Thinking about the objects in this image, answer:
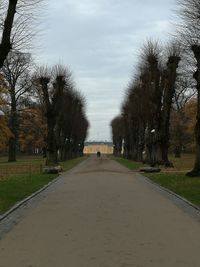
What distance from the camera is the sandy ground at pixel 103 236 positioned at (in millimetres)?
9117

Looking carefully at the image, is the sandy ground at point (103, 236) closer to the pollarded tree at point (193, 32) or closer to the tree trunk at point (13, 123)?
the pollarded tree at point (193, 32)

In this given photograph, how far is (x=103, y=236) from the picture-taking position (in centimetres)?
1151

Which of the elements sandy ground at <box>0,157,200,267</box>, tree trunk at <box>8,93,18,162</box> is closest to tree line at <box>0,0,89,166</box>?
tree trunk at <box>8,93,18,162</box>

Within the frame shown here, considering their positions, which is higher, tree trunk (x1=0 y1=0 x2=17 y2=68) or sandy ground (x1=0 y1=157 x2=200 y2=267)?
tree trunk (x1=0 y1=0 x2=17 y2=68)

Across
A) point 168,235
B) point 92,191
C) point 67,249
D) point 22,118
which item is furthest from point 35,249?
point 22,118

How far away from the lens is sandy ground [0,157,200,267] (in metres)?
9.12

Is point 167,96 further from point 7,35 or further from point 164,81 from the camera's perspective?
point 7,35

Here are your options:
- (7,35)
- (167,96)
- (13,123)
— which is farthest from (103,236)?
(13,123)

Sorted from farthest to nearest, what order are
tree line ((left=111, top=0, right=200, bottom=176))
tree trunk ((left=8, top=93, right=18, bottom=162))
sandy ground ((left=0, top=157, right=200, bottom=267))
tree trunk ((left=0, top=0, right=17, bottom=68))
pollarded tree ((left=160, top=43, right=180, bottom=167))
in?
1. tree trunk ((left=8, top=93, right=18, bottom=162))
2. pollarded tree ((left=160, top=43, right=180, bottom=167))
3. tree line ((left=111, top=0, right=200, bottom=176))
4. tree trunk ((left=0, top=0, right=17, bottom=68))
5. sandy ground ((left=0, top=157, right=200, bottom=267))

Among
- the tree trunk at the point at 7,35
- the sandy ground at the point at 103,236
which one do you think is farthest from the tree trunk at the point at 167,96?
the sandy ground at the point at 103,236

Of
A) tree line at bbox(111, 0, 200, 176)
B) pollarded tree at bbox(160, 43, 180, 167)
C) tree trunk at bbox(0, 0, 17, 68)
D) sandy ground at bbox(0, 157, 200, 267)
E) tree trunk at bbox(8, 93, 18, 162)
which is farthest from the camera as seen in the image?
tree trunk at bbox(8, 93, 18, 162)

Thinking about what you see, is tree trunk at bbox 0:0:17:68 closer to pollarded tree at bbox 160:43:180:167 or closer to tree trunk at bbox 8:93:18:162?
pollarded tree at bbox 160:43:180:167

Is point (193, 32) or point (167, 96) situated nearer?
point (193, 32)

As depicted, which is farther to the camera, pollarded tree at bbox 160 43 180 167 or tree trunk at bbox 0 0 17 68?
pollarded tree at bbox 160 43 180 167
